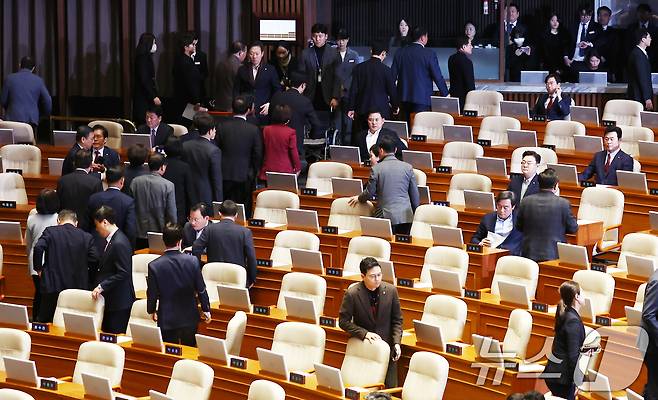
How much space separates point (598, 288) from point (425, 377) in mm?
1663

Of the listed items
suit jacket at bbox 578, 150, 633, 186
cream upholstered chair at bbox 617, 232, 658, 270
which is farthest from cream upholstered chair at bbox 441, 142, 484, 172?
cream upholstered chair at bbox 617, 232, 658, 270

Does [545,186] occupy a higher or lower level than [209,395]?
higher

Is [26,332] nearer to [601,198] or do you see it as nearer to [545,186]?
[545,186]

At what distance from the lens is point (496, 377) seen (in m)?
9.19

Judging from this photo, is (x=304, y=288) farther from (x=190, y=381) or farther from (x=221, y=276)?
(x=190, y=381)

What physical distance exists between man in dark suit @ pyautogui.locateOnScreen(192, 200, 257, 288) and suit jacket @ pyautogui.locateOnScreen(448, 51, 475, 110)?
473 centimetres

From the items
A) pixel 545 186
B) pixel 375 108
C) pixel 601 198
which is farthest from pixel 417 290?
pixel 375 108

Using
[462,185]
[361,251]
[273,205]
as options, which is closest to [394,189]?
[361,251]

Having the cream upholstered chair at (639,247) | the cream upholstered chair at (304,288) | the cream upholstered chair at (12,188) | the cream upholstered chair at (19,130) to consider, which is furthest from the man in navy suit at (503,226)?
the cream upholstered chair at (19,130)

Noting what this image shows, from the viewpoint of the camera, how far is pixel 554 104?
46.7 feet

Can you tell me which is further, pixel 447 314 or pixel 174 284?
pixel 174 284

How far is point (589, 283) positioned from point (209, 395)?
2.82 meters

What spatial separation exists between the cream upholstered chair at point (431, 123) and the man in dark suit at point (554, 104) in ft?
3.01

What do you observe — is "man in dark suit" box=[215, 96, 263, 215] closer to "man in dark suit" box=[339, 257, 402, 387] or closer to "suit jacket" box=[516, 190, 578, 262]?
"suit jacket" box=[516, 190, 578, 262]
